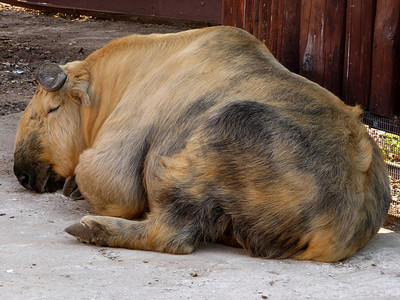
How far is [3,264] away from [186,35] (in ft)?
6.47

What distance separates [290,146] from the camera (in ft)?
12.5

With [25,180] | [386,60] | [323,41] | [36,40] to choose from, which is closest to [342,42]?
[323,41]

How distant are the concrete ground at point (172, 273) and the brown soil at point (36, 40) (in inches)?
150

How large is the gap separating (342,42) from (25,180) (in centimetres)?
277

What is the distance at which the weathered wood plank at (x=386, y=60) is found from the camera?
18.6 ft

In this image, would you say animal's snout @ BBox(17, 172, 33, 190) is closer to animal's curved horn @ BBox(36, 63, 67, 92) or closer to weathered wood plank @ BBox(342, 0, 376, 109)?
animal's curved horn @ BBox(36, 63, 67, 92)

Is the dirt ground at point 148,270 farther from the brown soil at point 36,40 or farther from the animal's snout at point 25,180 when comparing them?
the brown soil at point 36,40

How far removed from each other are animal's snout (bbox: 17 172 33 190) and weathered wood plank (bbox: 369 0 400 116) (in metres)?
2.68

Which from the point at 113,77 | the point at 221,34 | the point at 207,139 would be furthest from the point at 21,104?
the point at 207,139

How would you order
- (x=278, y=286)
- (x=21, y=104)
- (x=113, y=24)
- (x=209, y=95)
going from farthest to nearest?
(x=113, y=24) → (x=21, y=104) → (x=209, y=95) → (x=278, y=286)

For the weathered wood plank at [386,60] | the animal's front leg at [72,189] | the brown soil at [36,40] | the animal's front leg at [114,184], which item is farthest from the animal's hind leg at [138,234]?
the brown soil at [36,40]

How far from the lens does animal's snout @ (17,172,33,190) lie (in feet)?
16.8

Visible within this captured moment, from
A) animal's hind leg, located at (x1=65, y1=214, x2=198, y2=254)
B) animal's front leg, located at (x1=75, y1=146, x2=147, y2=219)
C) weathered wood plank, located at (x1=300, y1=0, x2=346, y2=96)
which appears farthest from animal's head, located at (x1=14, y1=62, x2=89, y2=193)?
weathered wood plank, located at (x1=300, y1=0, x2=346, y2=96)

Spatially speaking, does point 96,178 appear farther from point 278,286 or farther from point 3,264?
point 278,286
